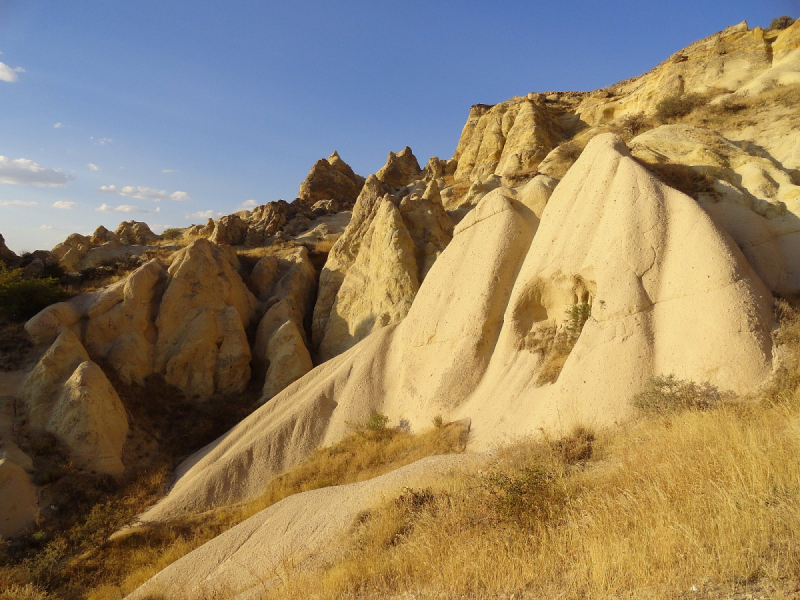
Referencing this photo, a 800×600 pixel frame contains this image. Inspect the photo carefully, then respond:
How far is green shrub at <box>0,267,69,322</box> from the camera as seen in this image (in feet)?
59.1

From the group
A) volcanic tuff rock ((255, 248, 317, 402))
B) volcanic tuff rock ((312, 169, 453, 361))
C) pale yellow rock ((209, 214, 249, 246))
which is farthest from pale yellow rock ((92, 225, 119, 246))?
volcanic tuff rock ((312, 169, 453, 361))

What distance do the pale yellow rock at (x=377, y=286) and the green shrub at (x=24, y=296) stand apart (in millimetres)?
10620

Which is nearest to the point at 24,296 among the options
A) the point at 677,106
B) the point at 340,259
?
the point at 340,259

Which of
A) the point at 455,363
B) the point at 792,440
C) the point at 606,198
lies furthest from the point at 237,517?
the point at 606,198

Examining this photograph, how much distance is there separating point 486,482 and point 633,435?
8.01ft

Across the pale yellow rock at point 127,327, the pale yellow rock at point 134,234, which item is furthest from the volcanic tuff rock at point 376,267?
the pale yellow rock at point 134,234

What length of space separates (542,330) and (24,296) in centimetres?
1912

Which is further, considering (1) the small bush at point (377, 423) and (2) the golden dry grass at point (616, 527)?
(1) the small bush at point (377, 423)

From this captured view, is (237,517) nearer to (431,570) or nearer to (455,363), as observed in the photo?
(455,363)

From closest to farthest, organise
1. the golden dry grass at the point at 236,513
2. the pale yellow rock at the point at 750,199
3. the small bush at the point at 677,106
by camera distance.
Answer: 1. the golden dry grass at the point at 236,513
2. the pale yellow rock at the point at 750,199
3. the small bush at the point at 677,106

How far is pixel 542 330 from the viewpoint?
1150 centimetres

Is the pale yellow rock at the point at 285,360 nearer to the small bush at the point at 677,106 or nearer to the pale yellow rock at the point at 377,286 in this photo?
the pale yellow rock at the point at 377,286

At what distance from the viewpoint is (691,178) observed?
12.5 m

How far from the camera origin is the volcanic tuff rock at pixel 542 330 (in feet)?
27.8
